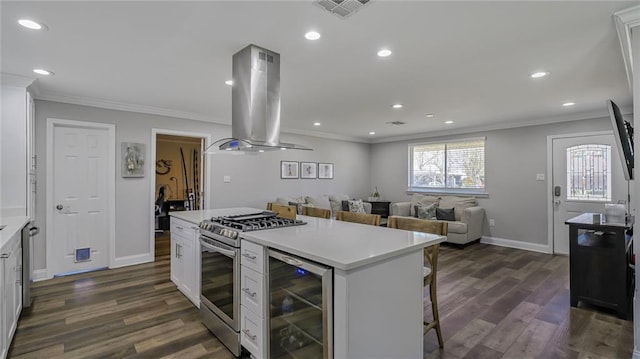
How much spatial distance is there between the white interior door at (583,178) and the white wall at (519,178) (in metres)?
0.16

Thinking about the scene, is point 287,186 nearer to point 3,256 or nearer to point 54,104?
point 54,104

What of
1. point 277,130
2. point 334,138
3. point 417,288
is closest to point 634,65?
point 417,288

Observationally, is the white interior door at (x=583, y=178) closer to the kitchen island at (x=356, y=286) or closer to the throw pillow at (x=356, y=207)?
the throw pillow at (x=356, y=207)

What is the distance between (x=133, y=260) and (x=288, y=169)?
10.5 feet

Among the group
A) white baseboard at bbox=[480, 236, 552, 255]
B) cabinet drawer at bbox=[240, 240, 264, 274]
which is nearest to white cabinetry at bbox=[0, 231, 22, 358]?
cabinet drawer at bbox=[240, 240, 264, 274]

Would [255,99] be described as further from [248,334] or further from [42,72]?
[42,72]

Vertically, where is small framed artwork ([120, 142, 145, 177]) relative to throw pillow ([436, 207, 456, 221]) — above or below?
above

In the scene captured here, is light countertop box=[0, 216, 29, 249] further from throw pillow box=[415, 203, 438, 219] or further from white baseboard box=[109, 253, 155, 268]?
throw pillow box=[415, 203, 438, 219]

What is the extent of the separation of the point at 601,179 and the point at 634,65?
3.72 metres

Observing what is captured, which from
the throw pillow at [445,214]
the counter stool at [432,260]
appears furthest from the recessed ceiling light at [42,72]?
the throw pillow at [445,214]

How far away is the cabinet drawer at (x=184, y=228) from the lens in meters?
2.98

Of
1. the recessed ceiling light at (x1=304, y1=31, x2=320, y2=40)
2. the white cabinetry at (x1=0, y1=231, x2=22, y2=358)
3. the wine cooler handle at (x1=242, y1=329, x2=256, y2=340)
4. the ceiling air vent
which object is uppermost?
the recessed ceiling light at (x1=304, y1=31, x2=320, y2=40)

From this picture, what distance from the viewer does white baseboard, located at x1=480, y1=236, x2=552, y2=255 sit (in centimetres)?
534

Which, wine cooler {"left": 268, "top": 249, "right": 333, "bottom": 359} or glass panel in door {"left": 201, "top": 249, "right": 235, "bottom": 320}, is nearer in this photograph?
wine cooler {"left": 268, "top": 249, "right": 333, "bottom": 359}
